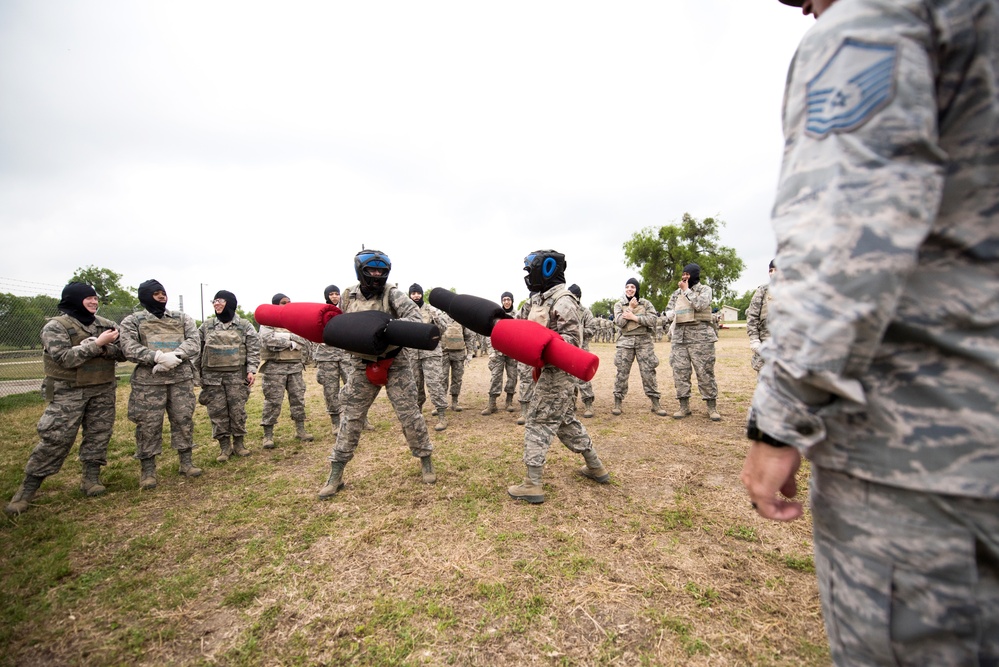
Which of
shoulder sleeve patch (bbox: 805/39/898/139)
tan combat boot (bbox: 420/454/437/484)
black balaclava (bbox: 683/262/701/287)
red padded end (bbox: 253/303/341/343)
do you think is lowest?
tan combat boot (bbox: 420/454/437/484)

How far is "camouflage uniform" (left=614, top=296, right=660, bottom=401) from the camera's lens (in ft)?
27.7

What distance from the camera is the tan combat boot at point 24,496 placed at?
454 cm

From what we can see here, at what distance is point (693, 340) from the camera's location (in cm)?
787

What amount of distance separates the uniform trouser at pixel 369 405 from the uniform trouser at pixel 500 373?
4452 millimetres

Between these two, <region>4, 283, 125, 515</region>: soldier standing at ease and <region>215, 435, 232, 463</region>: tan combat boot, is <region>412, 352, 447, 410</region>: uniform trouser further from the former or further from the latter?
<region>4, 283, 125, 515</region>: soldier standing at ease

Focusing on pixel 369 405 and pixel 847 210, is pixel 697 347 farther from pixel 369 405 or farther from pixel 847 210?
pixel 847 210

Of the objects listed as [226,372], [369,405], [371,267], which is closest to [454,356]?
[226,372]

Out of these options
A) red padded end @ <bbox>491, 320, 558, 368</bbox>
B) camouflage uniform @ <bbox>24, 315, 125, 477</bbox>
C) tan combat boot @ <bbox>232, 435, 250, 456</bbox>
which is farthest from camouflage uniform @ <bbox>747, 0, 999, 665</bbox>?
tan combat boot @ <bbox>232, 435, 250, 456</bbox>

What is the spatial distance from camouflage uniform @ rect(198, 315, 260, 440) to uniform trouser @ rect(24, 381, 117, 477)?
122 centimetres

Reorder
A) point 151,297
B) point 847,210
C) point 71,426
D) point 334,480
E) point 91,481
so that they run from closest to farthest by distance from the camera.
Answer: point 847,210 < point 334,480 < point 71,426 < point 91,481 < point 151,297

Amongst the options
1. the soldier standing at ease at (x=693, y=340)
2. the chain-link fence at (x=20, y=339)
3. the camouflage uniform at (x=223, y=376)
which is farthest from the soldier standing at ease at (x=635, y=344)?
the chain-link fence at (x=20, y=339)

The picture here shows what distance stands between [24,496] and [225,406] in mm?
2229

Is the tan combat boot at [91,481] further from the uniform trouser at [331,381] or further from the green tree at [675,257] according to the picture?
the green tree at [675,257]

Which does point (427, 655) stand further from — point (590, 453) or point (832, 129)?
point (832, 129)
